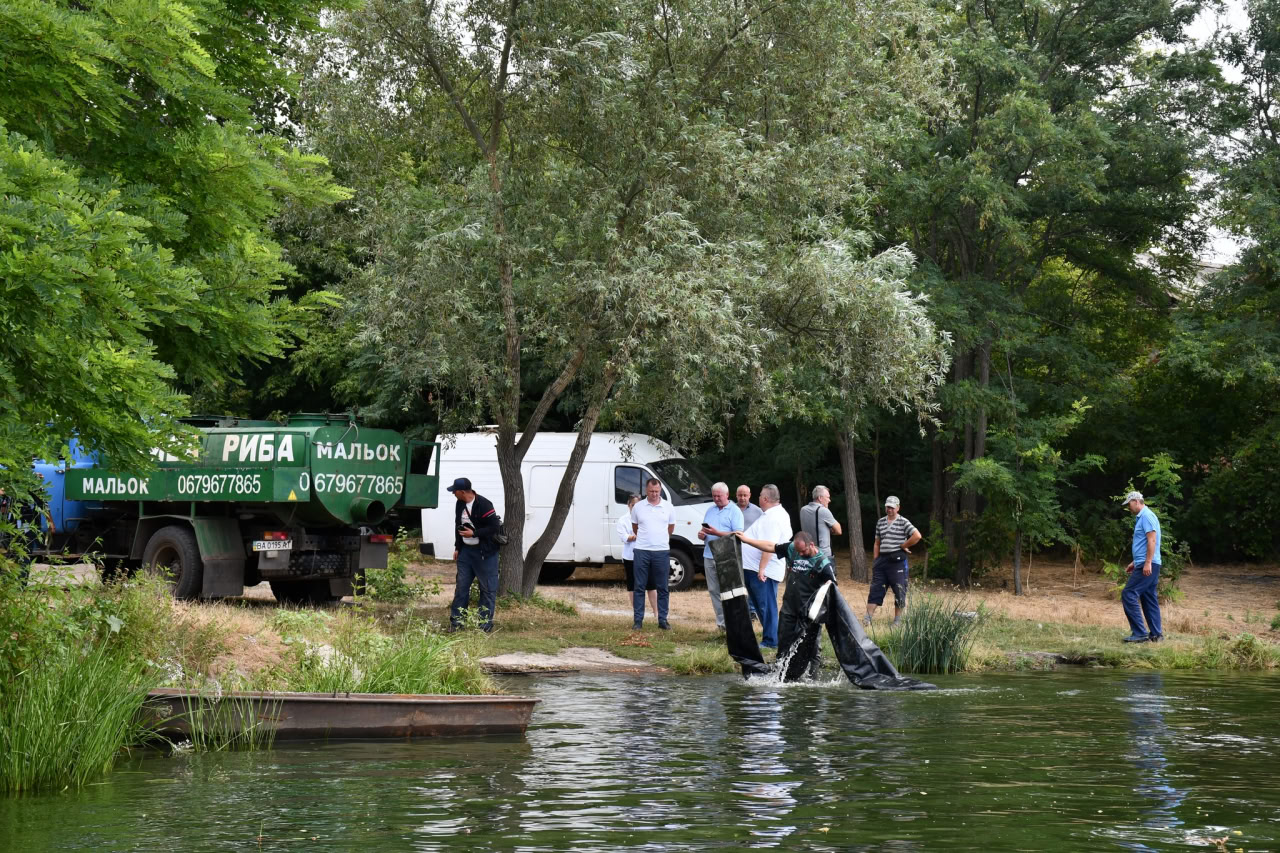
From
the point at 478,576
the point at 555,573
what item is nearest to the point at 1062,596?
the point at 555,573

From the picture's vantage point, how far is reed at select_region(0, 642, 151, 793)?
8180mm

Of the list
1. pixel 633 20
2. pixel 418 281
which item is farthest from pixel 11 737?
pixel 633 20

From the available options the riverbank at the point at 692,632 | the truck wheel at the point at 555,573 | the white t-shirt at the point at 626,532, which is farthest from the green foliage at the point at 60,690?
the truck wheel at the point at 555,573

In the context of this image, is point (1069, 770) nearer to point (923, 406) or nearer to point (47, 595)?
point (47, 595)

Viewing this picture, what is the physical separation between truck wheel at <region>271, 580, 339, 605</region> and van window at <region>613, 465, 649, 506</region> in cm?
599

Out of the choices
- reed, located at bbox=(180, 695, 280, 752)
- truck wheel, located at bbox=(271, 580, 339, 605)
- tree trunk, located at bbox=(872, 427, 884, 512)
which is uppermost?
tree trunk, located at bbox=(872, 427, 884, 512)

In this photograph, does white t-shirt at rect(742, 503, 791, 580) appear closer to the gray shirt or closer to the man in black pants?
the gray shirt

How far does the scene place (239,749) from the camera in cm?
966

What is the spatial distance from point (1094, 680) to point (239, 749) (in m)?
8.51

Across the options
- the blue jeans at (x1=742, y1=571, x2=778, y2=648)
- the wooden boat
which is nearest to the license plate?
the blue jeans at (x1=742, y1=571, x2=778, y2=648)

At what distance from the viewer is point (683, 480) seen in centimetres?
2458

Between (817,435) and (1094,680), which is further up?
(817,435)

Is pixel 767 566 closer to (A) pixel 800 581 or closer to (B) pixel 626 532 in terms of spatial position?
(A) pixel 800 581

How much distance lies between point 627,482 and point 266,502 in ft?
25.8
